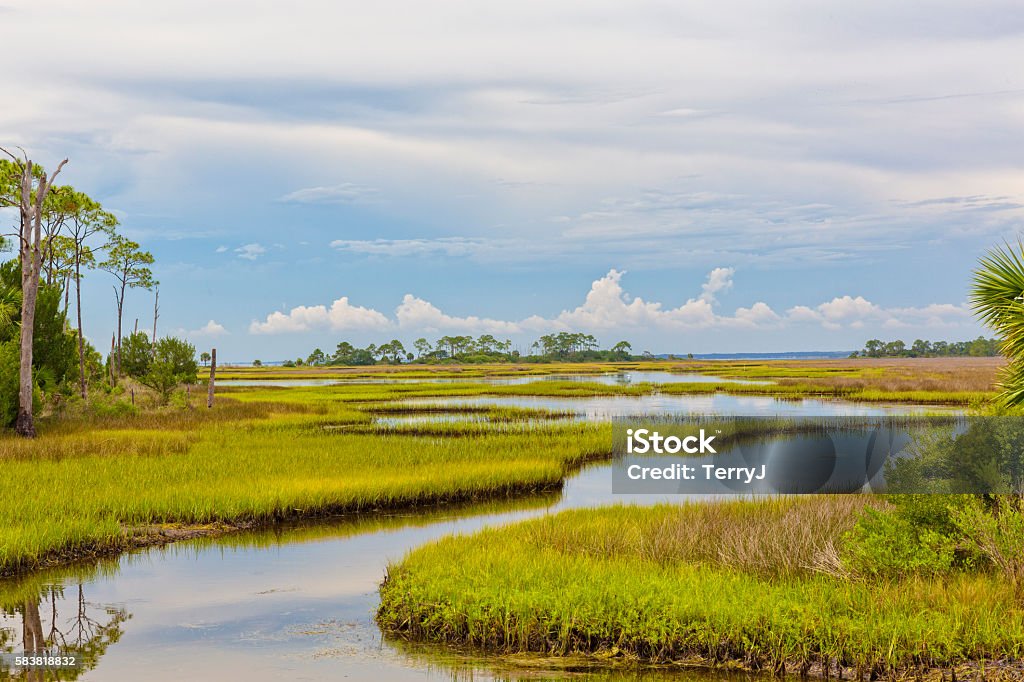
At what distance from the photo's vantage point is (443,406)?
183ft

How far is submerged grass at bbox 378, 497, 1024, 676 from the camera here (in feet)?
33.3

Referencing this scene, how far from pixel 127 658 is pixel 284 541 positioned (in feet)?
23.0

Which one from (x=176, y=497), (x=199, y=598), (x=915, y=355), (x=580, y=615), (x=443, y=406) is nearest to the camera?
(x=580, y=615)

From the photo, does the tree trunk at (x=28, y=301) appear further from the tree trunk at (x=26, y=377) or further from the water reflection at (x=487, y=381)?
the water reflection at (x=487, y=381)

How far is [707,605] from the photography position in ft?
35.9

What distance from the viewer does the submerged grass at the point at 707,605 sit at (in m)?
10.1

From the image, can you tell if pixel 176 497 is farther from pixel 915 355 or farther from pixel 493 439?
pixel 915 355

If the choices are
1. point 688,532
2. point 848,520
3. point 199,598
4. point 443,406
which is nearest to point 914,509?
point 848,520
